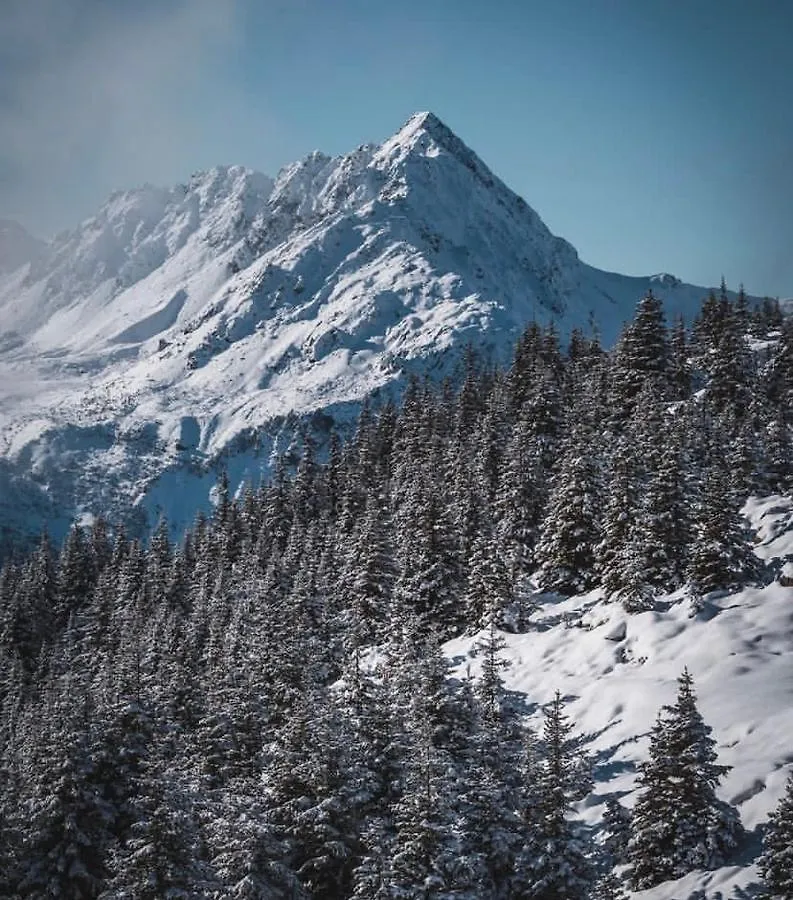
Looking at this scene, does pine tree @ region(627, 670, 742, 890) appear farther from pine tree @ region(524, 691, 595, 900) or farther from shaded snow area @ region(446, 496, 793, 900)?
pine tree @ region(524, 691, 595, 900)

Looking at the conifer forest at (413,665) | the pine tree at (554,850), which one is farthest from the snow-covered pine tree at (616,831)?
the pine tree at (554,850)

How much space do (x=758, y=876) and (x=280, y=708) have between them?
71.0ft

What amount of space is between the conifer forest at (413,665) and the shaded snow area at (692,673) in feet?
2.31

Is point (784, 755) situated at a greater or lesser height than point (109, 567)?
lesser

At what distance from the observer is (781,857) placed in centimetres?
1480

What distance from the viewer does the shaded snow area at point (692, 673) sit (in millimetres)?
20094

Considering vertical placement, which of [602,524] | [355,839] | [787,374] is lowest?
[355,839]

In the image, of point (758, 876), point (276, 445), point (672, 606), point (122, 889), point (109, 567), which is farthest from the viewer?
point (276, 445)

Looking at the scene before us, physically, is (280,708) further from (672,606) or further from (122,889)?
(672,606)

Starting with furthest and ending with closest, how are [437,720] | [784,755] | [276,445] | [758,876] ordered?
[276,445], [437,720], [784,755], [758,876]

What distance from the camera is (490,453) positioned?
5609cm

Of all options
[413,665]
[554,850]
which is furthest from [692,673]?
[554,850]

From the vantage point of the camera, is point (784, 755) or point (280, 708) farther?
point (280, 708)

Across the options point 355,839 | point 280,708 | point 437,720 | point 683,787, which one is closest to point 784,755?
point 683,787
